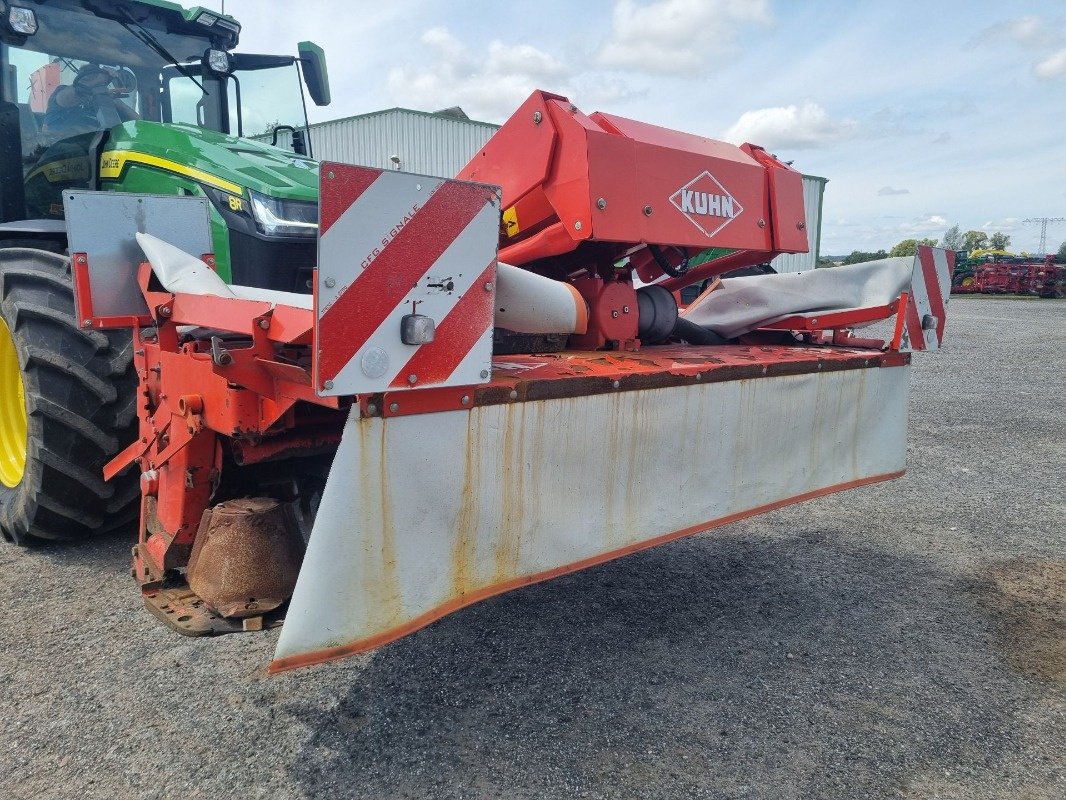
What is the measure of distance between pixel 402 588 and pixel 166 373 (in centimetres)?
105

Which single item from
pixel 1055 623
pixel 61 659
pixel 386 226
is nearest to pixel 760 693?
pixel 1055 623

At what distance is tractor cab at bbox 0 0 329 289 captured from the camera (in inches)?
131

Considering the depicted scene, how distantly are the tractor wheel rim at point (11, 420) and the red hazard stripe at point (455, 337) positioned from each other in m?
2.80

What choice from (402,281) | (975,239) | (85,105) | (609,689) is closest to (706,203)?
(402,281)

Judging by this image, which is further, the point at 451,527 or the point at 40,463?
the point at 40,463

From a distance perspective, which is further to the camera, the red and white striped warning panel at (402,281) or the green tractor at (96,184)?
the green tractor at (96,184)

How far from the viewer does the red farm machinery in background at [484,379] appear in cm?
162

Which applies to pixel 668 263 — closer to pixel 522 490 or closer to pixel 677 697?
pixel 522 490

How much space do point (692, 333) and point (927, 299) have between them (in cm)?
97

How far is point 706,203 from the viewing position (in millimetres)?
2922

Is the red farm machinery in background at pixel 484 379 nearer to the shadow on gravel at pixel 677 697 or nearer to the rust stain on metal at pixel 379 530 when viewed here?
the rust stain on metal at pixel 379 530

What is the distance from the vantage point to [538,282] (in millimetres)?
2209

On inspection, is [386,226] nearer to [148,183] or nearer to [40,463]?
[40,463]

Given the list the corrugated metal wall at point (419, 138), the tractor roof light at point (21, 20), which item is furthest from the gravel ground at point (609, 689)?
the corrugated metal wall at point (419, 138)
